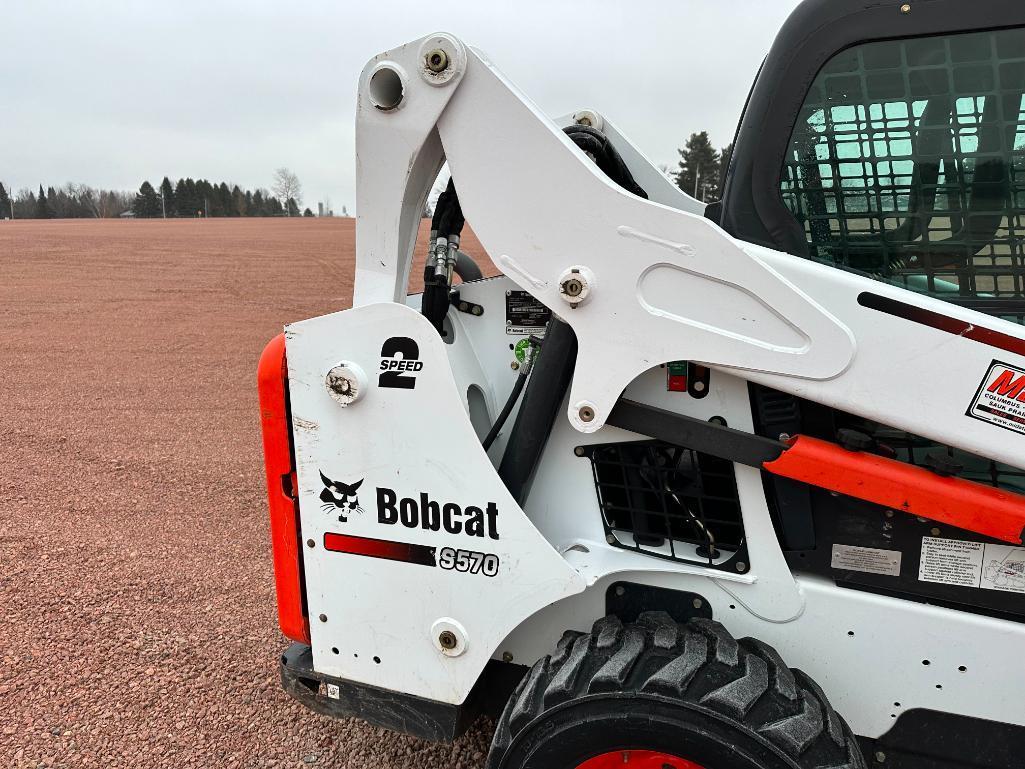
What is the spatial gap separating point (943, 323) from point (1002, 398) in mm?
208

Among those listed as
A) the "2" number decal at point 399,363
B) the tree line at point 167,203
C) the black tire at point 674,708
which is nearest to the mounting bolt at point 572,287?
the "2" number decal at point 399,363

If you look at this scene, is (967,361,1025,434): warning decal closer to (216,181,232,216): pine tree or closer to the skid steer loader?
the skid steer loader

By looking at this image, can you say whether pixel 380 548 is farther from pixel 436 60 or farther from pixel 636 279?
Answer: pixel 436 60

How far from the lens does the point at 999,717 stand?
1797mm

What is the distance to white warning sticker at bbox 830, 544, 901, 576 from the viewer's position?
1.84 m

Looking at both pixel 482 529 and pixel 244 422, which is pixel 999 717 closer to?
pixel 482 529

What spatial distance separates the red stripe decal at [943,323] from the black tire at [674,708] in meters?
0.89

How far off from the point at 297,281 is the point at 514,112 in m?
16.8

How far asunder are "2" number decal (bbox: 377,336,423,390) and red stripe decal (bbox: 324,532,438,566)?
1.54 feet

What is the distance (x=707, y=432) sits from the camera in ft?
5.95

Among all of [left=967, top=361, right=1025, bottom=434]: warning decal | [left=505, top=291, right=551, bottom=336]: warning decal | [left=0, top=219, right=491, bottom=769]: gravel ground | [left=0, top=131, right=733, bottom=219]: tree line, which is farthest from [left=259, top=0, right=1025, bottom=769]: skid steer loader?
[left=0, top=131, right=733, bottom=219]: tree line

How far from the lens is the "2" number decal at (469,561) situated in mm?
1956

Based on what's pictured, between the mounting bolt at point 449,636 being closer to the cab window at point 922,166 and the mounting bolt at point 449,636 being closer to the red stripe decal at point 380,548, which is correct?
the red stripe decal at point 380,548

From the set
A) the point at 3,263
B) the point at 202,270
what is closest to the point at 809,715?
the point at 202,270
